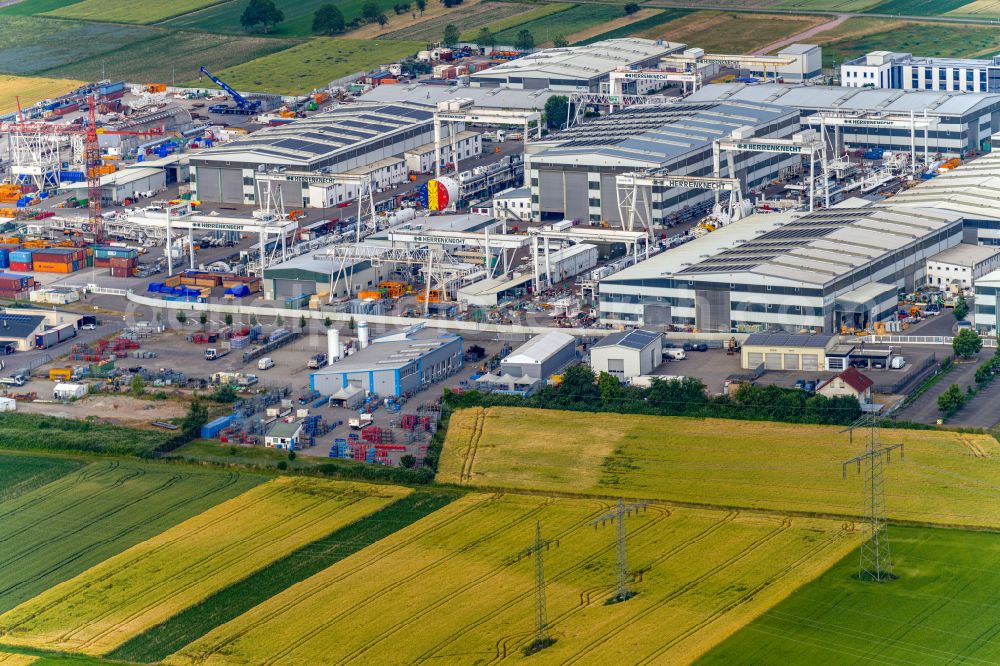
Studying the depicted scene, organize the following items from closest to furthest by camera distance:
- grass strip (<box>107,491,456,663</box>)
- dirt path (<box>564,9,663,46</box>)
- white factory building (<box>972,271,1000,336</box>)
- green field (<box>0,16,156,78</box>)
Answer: grass strip (<box>107,491,456,663</box>) < white factory building (<box>972,271,1000,336</box>) < dirt path (<box>564,9,663,46</box>) < green field (<box>0,16,156,78</box>)

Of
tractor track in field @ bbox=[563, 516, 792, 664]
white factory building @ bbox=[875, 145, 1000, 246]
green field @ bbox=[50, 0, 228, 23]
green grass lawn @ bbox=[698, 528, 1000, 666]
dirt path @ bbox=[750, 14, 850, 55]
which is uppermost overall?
green field @ bbox=[50, 0, 228, 23]

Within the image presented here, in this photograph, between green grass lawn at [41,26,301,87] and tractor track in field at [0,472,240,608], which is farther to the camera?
green grass lawn at [41,26,301,87]

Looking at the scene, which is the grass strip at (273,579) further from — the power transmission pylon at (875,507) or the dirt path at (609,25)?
the dirt path at (609,25)

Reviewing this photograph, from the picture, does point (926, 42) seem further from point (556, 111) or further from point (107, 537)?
point (107, 537)

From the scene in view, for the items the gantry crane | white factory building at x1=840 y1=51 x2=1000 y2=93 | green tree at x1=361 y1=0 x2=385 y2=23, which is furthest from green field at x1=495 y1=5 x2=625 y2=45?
the gantry crane

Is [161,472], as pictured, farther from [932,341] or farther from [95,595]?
[932,341]

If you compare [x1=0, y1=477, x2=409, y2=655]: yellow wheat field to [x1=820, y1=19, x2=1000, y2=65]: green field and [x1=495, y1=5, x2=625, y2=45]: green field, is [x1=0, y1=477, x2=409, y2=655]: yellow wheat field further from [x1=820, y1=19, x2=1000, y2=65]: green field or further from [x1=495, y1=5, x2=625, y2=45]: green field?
[x1=495, y1=5, x2=625, y2=45]: green field

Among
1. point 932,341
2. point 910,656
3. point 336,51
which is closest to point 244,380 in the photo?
point 932,341
